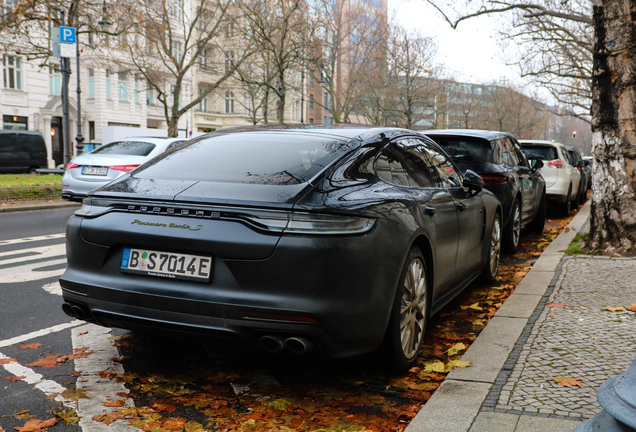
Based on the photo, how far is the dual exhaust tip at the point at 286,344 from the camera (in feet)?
10.4

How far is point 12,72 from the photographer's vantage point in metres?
38.5

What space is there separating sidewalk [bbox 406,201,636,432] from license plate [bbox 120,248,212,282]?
4.25 feet

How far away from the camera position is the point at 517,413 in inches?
122

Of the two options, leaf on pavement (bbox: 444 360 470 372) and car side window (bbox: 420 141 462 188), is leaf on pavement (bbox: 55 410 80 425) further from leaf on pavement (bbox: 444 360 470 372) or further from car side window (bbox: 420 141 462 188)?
car side window (bbox: 420 141 462 188)

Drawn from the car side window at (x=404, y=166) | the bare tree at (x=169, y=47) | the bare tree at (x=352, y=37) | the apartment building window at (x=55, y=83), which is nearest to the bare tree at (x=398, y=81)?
the bare tree at (x=352, y=37)

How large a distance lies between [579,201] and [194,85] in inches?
1756

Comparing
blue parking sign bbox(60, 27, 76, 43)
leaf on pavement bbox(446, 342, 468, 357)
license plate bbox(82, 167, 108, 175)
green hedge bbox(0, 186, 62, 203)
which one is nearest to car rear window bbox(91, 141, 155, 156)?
license plate bbox(82, 167, 108, 175)

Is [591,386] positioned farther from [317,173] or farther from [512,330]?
[317,173]

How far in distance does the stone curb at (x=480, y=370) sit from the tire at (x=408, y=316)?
305mm

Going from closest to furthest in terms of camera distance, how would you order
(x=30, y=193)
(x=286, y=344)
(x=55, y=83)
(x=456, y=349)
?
(x=286, y=344) → (x=456, y=349) → (x=30, y=193) → (x=55, y=83)

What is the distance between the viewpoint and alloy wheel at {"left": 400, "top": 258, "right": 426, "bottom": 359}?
382cm

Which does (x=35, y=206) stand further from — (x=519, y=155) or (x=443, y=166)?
(x=443, y=166)

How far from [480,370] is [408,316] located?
52cm

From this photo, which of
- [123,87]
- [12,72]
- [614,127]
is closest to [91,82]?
[123,87]
